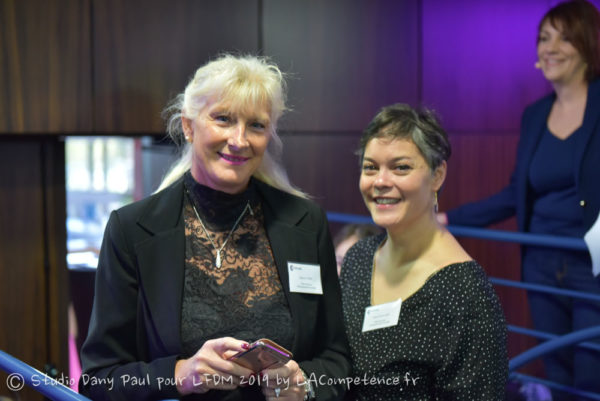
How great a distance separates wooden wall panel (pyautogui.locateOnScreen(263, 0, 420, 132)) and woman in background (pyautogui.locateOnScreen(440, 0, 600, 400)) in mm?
1255

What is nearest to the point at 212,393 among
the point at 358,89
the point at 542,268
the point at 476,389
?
the point at 476,389

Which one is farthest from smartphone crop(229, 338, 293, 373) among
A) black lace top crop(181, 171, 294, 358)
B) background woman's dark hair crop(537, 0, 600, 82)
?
background woman's dark hair crop(537, 0, 600, 82)

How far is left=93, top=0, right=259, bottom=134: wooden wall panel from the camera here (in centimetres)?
342

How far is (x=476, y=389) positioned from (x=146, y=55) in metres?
2.37

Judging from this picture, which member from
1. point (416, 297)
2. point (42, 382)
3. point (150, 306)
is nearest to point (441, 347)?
point (416, 297)

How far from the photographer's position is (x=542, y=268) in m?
3.02

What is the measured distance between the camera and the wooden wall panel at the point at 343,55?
13.3 ft

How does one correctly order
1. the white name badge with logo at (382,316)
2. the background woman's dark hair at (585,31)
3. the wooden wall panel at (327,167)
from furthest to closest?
the wooden wall panel at (327,167) < the background woman's dark hair at (585,31) < the white name badge with logo at (382,316)

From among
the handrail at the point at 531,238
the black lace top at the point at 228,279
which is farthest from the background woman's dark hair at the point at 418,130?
the handrail at the point at 531,238

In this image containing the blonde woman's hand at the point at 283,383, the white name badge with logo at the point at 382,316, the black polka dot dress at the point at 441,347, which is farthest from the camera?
the white name badge with logo at the point at 382,316

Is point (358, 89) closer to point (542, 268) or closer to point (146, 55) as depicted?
point (146, 55)

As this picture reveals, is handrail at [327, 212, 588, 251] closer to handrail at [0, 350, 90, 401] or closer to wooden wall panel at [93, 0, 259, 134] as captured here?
wooden wall panel at [93, 0, 259, 134]

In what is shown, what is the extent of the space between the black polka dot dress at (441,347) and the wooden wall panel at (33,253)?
1884 mm

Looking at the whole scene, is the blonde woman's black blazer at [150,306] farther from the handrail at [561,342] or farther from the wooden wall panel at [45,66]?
the wooden wall panel at [45,66]
